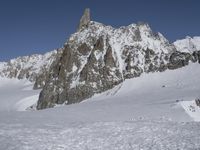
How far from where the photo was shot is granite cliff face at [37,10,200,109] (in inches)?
3258

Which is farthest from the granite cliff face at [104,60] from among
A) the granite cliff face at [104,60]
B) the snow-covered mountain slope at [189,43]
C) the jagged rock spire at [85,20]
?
the snow-covered mountain slope at [189,43]

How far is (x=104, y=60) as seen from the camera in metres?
85.9

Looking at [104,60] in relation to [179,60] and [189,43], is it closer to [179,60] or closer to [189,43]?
[179,60]

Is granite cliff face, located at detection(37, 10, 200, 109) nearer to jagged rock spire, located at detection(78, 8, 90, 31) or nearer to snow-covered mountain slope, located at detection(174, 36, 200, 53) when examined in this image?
jagged rock spire, located at detection(78, 8, 90, 31)

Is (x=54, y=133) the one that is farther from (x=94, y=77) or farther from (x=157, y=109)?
(x=94, y=77)

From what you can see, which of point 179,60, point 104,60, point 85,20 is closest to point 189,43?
point 85,20

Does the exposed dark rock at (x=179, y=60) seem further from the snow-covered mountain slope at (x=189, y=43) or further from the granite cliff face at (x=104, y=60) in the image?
the snow-covered mountain slope at (x=189, y=43)

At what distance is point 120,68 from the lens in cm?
8544

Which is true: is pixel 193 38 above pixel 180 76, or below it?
above

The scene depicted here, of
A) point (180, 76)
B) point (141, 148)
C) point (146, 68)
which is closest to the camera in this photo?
point (141, 148)

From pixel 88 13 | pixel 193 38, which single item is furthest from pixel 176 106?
pixel 193 38

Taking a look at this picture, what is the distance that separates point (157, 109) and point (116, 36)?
53069 millimetres

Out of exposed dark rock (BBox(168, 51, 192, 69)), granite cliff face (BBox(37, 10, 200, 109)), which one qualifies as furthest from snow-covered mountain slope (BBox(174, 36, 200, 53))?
exposed dark rock (BBox(168, 51, 192, 69))

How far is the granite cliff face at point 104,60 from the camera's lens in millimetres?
82750
